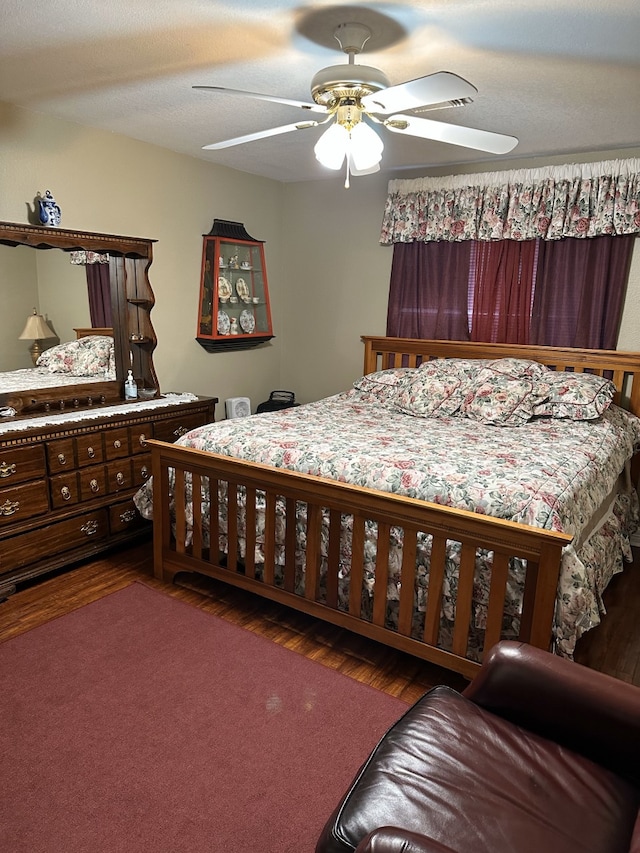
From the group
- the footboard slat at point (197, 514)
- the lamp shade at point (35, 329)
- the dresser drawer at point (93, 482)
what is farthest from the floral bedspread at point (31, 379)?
the footboard slat at point (197, 514)

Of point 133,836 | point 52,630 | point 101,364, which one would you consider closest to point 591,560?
point 133,836

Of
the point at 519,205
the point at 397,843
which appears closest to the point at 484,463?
the point at 397,843

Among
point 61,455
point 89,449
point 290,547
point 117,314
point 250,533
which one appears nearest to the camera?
point 290,547

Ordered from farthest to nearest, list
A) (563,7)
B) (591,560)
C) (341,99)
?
1. (591,560)
2. (341,99)
3. (563,7)

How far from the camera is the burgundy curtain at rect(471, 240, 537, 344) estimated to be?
3846mm

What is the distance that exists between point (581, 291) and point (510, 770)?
123 inches

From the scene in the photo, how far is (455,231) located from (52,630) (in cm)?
344

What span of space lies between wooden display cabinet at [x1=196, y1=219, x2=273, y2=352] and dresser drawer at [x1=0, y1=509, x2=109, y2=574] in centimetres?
163

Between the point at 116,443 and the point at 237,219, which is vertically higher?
the point at 237,219

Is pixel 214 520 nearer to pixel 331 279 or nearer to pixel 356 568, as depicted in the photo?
pixel 356 568

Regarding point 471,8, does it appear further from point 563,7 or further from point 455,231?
point 455,231

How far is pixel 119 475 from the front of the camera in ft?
10.8

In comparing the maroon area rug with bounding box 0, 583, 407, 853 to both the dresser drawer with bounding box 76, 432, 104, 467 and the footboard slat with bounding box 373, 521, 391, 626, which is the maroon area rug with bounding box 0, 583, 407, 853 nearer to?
the footboard slat with bounding box 373, 521, 391, 626

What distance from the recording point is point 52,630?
8.33ft
